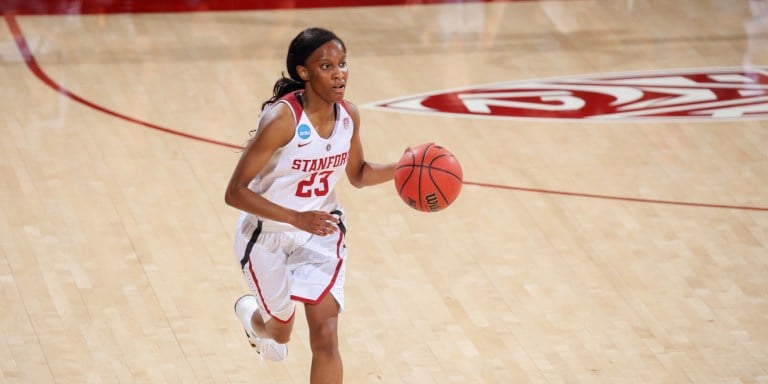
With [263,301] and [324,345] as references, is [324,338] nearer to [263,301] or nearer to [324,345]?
Result: [324,345]

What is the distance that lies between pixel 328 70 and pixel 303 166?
41 cm

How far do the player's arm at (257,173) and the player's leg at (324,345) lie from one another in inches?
16.3

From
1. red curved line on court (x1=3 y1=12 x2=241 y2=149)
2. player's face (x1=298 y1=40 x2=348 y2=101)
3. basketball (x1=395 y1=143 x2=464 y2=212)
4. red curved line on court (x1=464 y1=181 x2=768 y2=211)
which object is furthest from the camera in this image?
red curved line on court (x1=3 y1=12 x2=241 y2=149)

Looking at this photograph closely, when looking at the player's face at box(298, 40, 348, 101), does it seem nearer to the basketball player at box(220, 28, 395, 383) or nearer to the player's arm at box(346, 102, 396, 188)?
the basketball player at box(220, 28, 395, 383)

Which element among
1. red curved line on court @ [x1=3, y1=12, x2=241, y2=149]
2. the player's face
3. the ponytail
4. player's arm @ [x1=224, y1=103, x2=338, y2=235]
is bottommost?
red curved line on court @ [x1=3, y1=12, x2=241, y2=149]

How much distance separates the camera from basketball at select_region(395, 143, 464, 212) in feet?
18.3

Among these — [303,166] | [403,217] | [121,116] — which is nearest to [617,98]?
[403,217]

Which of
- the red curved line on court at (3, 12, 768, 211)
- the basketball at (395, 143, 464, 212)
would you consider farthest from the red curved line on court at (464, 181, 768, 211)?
the basketball at (395, 143, 464, 212)

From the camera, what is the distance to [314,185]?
215 inches

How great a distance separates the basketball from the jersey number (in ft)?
1.17

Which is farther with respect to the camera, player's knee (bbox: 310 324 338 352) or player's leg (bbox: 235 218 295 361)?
player's leg (bbox: 235 218 295 361)

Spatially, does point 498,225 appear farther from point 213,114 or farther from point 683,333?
point 213,114

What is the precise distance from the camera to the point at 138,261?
7.41m

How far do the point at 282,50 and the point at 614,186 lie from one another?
3.79 m
